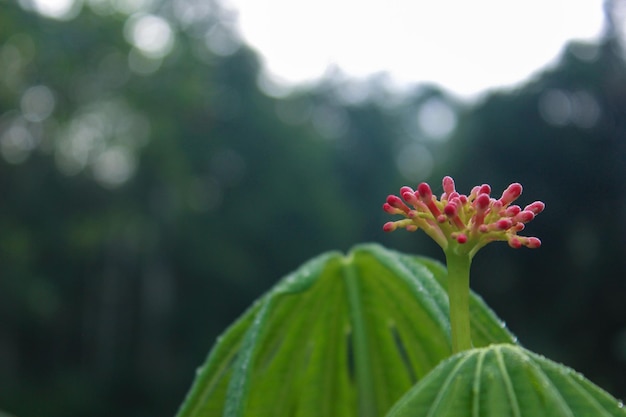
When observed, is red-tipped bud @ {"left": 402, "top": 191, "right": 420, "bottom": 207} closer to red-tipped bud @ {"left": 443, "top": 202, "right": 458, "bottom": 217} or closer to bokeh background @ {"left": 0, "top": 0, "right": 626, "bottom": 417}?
red-tipped bud @ {"left": 443, "top": 202, "right": 458, "bottom": 217}

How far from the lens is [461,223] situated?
2.15ft

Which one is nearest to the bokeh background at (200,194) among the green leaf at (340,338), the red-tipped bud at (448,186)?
the green leaf at (340,338)

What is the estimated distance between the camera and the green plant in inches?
22.6

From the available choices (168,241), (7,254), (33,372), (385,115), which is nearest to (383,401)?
(7,254)

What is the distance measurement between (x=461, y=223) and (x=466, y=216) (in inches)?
0.8

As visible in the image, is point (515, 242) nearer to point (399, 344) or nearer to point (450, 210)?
point (450, 210)

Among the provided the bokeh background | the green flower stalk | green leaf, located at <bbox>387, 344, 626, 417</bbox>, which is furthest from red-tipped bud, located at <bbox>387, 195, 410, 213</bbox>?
the bokeh background

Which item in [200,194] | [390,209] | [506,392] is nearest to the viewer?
[506,392]

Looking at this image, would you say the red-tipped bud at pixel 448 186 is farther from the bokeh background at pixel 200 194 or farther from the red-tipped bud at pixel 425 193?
the bokeh background at pixel 200 194

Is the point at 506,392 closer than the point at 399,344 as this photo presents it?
Yes

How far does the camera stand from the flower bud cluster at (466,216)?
2.11 ft

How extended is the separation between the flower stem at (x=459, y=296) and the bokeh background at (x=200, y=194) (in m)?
11.5

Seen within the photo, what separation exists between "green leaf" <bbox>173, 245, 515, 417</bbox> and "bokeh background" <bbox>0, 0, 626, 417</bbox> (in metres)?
11.2

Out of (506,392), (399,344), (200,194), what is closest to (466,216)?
(506,392)
